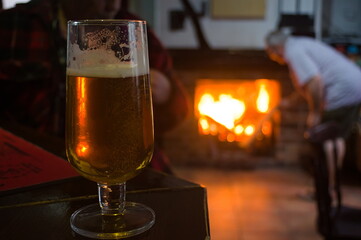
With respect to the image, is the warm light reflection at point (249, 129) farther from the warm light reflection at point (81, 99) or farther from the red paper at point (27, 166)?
the warm light reflection at point (81, 99)

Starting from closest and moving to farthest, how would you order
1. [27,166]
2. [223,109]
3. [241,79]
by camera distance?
[27,166], [241,79], [223,109]

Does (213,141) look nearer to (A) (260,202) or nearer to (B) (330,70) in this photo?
(A) (260,202)

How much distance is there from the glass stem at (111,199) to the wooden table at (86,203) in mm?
43

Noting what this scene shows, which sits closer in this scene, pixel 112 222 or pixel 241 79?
pixel 112 222

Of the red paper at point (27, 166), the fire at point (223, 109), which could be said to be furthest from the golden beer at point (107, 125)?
the fire at point (223, 109)

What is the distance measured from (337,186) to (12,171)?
127 centimetres

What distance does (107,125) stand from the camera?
49 cm

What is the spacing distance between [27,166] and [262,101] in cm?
313

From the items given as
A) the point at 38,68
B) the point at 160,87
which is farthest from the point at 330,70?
the point at 38,68

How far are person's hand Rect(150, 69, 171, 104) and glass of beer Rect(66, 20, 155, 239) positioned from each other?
67cm

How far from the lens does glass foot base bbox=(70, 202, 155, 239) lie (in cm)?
47

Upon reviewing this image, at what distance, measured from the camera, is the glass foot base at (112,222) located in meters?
0.47

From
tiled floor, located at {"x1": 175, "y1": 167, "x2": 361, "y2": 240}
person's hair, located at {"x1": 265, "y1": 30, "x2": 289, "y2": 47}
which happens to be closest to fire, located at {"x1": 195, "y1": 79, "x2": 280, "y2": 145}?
tiled floor, located at {"x1": 175, "y1": 167, "x2": 361, "y2": 240}

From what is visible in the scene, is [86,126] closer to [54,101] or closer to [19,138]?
[19,138]
